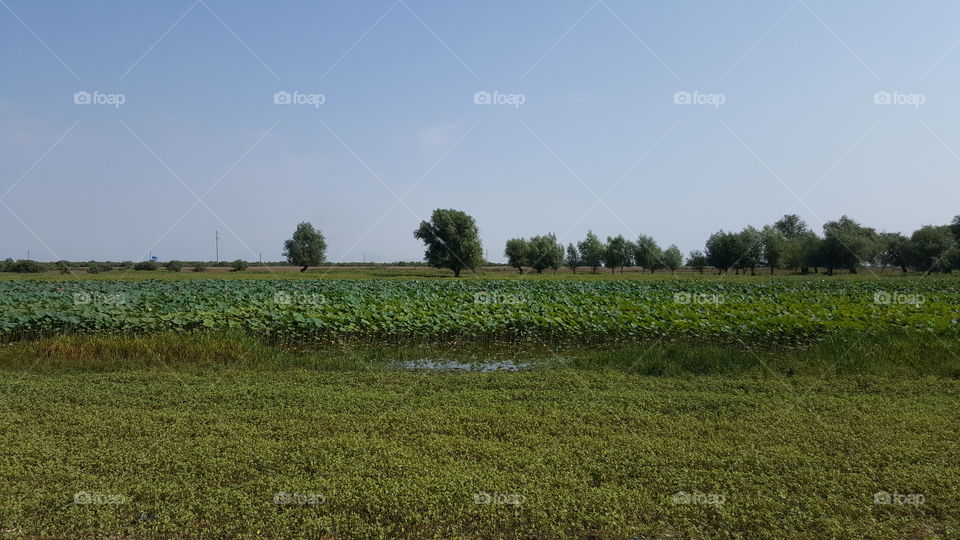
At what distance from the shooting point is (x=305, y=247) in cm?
9400

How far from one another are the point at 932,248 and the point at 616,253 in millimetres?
45419

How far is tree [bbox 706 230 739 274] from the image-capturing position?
8575 centimetres

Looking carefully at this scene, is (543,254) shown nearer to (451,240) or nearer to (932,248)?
(451,240)

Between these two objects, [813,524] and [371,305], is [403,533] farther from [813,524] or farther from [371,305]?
[371,305]

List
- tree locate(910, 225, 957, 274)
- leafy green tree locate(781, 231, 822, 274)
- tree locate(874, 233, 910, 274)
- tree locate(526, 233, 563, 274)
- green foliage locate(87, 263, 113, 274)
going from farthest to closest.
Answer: tree locate(526, 233, 563, 274), tree locate(874, 233, 910, 274), leafy green tree locate(781, 231, 822, 274), tree locate(910, 225, 957, 274), green foliage locate(87, 263, 113, 274)

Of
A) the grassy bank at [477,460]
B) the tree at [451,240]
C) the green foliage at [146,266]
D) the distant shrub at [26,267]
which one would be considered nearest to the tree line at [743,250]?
the tree at [451,240]

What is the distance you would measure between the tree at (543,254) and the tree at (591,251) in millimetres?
10256

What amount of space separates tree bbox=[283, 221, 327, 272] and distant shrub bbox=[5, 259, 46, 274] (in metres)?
32.9

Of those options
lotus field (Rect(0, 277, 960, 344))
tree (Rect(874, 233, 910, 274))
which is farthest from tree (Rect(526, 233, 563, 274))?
lotus field (Rect(0, 277, 960, 344))

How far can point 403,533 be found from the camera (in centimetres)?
413

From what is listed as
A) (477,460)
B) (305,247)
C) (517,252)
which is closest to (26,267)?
(305,247)

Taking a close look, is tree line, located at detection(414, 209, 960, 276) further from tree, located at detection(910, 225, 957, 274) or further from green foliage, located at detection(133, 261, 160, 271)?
green foliage, located at detection(133, 261, 160, 271)

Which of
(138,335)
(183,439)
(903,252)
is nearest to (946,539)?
(183,439)

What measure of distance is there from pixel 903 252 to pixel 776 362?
319 ft
